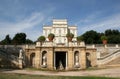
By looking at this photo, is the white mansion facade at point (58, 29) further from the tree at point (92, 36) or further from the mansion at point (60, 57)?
the mansion at point (60, 57)

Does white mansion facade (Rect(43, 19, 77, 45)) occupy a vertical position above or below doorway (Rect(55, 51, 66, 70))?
above

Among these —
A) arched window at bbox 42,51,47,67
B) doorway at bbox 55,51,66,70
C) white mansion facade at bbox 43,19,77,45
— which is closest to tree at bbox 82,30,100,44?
white mansion facade at bbox 43,19,77,45

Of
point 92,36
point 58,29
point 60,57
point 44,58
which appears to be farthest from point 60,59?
point 58,29

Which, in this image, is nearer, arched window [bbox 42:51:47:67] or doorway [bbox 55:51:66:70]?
arched window [bbox 42:51:47:67]

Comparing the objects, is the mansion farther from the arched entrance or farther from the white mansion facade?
the white mansion facade

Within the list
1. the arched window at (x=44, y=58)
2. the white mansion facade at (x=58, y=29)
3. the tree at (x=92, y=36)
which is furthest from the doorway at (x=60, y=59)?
the white mansion facade at (x=58, y=29)

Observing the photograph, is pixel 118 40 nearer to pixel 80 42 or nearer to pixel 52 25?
pixel 52 25

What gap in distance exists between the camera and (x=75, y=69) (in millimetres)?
27484

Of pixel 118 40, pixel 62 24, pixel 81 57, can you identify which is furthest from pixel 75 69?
pixel 62 24

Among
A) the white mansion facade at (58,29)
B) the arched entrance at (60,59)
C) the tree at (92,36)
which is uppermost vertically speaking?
the white mansion facade at (58,29)

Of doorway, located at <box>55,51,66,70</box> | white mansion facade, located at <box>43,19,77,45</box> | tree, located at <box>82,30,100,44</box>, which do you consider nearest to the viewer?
doorway, located at <box>55,51,66,70</box>

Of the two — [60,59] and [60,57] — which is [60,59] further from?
[60,57]

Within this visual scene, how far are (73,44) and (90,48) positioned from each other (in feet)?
14.1

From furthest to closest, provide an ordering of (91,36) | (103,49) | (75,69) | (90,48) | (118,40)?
(91,36) < (118,40) < (103,49) < (90,48) < (75,69)
